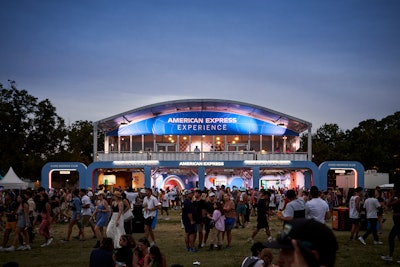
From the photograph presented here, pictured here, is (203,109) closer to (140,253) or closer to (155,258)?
(140,253)

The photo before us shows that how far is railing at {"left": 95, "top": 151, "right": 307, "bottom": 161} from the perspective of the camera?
4450cm

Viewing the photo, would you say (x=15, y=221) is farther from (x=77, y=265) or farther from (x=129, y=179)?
(x=129, y=179)

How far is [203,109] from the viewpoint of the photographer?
49000 millimetres

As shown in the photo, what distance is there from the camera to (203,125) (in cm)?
4838

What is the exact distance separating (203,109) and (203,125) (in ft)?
4.99

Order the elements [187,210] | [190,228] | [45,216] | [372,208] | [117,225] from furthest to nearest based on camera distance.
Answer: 1. [45,216]
2. [372,208]
3. [187,210]
4. [190,228]
5. [117,225]

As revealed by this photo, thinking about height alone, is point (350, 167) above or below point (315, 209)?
above

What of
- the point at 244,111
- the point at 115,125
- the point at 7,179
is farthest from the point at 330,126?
the point at 7,179

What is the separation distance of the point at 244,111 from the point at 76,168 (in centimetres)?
1498

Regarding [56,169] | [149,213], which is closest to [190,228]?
[149,213]

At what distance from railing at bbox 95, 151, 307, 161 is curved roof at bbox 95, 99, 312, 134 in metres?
3.47

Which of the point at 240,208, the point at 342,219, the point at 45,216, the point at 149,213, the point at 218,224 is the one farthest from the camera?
the point at 240,208

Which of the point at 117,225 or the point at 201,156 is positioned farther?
the point at 201,156

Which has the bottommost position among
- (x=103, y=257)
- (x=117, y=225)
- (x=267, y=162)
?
(x=117, y=225)
